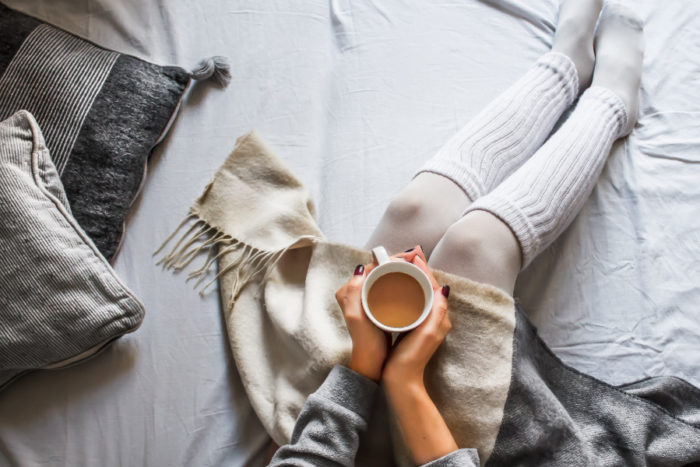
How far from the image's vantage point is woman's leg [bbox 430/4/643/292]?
0.73 m

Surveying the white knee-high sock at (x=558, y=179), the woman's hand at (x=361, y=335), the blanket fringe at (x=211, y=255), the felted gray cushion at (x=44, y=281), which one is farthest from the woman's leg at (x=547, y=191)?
the felted gray cushion at (x=44, y=281)

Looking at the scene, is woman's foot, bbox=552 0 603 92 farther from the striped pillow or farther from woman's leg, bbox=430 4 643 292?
the striped pillow

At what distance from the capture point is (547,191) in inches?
30.9

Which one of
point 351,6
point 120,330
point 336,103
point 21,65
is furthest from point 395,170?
point 21,65

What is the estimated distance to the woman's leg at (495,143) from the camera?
2.58 feet

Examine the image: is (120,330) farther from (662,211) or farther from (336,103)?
(662,211)

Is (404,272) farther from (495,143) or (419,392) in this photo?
(495,143)

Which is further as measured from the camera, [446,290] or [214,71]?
[214,71]

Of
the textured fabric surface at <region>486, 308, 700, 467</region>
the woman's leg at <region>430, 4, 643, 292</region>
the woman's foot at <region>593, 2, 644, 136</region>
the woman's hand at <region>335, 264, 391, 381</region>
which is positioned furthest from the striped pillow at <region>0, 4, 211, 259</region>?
the woman's foot at <region>593, 2, 644, 136</region>

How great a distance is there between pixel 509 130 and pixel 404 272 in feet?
1.13

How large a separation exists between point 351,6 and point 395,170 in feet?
1.18

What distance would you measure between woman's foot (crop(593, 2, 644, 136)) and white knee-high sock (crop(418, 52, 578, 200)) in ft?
0.20

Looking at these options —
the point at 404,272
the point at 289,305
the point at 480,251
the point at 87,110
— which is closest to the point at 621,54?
the point at 480,251

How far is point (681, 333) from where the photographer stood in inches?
31.4
